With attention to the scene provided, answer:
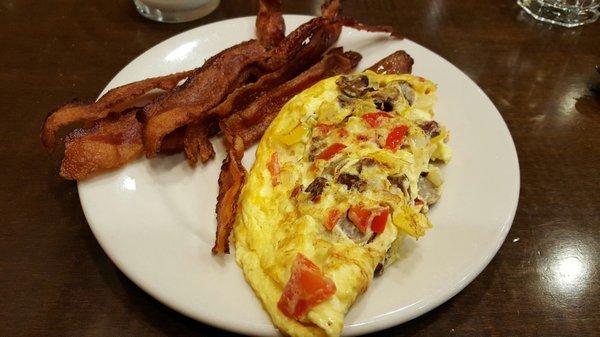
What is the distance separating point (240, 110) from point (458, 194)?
3.13 ft

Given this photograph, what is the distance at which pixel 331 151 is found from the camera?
1.82 m

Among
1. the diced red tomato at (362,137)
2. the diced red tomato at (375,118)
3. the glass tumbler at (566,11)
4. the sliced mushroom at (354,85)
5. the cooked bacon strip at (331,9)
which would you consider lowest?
the glass tumbler at (566,11)

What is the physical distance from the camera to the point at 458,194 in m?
1.88

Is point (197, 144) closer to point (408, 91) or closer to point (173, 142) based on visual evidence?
point (173, 142)

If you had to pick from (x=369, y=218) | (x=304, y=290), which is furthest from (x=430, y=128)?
(x=304, y=290)

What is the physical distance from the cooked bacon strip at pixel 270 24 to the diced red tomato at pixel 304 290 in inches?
53.1

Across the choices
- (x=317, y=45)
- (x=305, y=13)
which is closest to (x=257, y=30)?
(x=317, y=45)

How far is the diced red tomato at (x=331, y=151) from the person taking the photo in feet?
5.95

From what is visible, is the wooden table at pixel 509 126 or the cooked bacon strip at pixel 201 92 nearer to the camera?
the wooden table at pixel 509 126

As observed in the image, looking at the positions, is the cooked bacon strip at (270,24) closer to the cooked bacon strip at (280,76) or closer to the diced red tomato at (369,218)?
the cooked bacon strip at (280,76)

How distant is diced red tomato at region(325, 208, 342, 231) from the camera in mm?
1568

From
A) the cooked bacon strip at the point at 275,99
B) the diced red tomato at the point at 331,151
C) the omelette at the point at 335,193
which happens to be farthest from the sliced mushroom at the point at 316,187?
the cooked bacon strip at the point at 275,99

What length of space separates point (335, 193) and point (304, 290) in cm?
37

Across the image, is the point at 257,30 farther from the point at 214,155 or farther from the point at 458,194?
the point at 458,194
